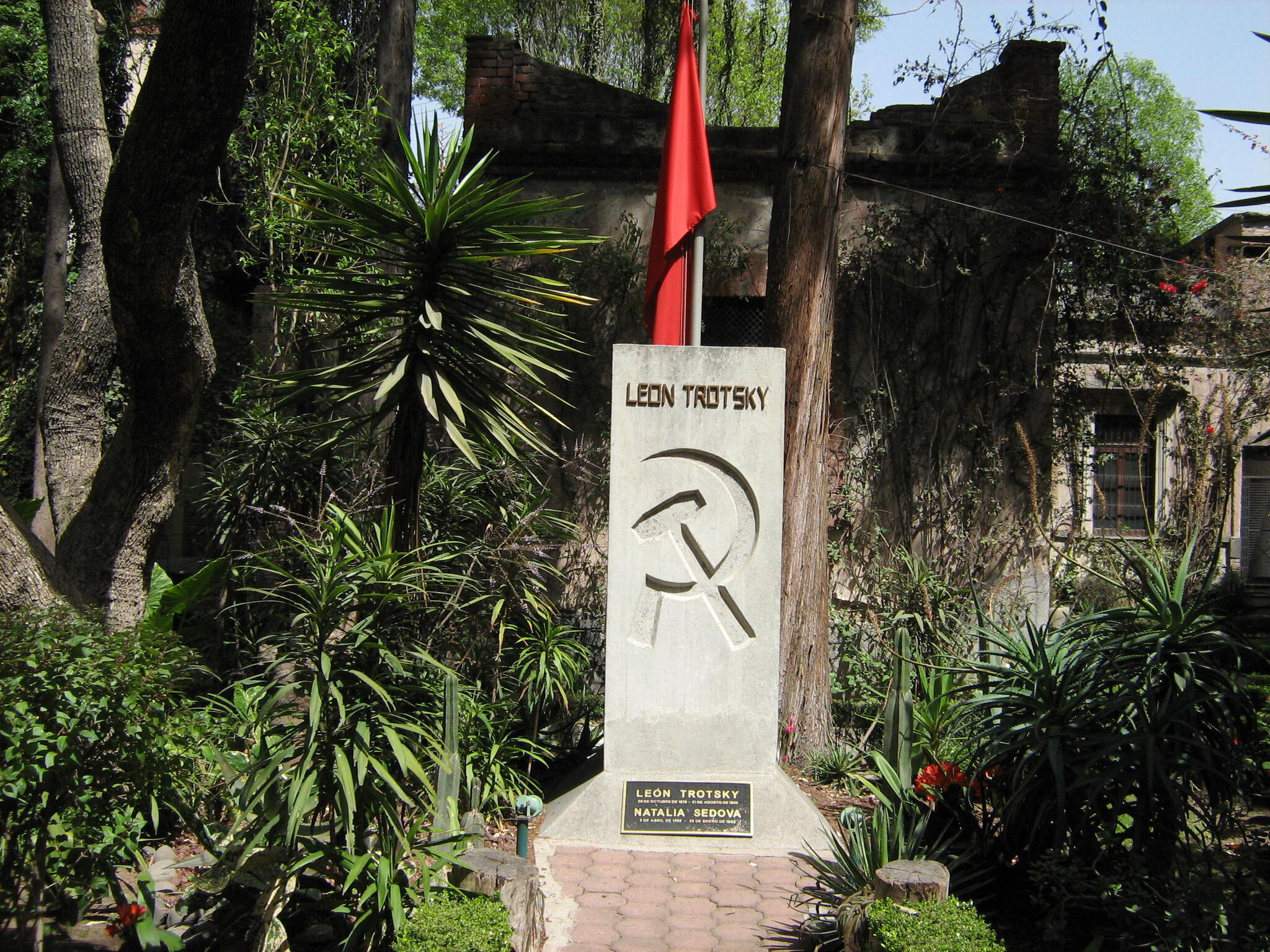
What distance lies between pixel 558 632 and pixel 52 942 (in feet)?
A: 9.80

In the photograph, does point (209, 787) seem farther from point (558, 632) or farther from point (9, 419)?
point (9, 419)

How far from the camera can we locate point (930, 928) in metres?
3.62

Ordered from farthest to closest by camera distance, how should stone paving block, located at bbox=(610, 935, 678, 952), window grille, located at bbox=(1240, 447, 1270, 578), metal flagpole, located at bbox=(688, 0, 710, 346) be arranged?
window grille, located at bbox=(1240, 447, 1270, 578), metal flagpole, located at bbox=(688, 0, 710, 346), stone paving block, located at bbox=(610, 935, 678, 952)

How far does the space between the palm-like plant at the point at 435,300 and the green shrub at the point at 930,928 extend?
289 centimetres

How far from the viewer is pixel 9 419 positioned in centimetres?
1084

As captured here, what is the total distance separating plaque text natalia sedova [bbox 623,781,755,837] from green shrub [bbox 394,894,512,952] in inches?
68.1

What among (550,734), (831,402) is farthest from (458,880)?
(831,402)

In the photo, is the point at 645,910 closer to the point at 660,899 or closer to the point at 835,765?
the point at 660,899

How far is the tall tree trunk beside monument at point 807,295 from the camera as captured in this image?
7.14 m

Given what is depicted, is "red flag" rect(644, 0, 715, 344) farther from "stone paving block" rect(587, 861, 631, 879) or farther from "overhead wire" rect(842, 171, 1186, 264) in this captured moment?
"overhead wire" rect(842, 171, 1186, 264)

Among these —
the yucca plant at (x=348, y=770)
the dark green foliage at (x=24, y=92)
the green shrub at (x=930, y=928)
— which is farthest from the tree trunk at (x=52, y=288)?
the green shrub at (x=930, y=928)

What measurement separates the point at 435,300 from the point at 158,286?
1544 millimetres

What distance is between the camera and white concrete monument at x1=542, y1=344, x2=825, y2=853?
18.4 feet

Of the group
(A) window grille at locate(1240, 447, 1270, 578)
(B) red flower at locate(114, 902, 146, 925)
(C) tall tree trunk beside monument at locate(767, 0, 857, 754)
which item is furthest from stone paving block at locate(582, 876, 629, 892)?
(A) window grille at locate(1240, 447, 1270, 578)
